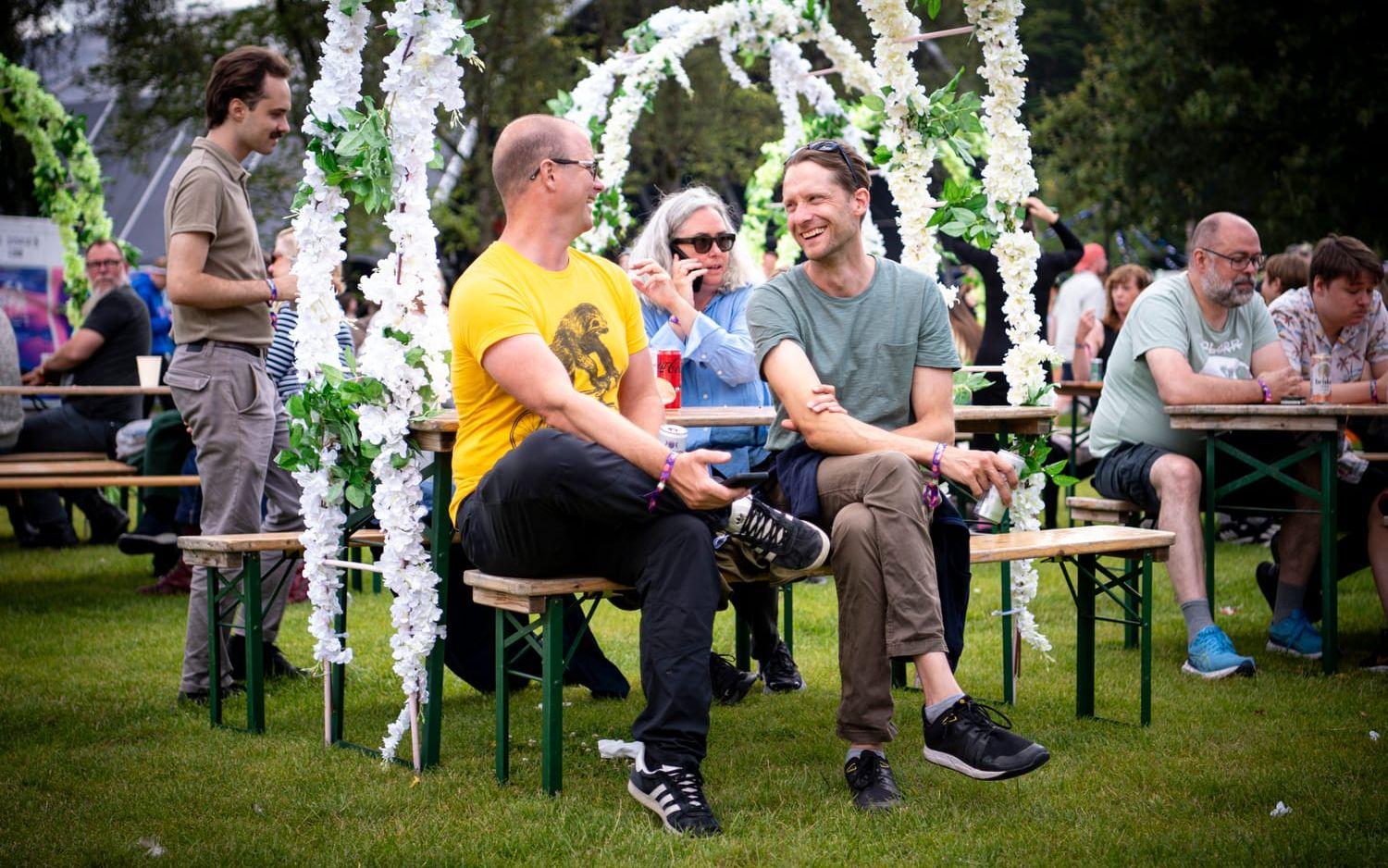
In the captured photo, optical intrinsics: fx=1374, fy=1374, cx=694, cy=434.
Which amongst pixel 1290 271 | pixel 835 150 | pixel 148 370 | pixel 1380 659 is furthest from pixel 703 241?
pixel 1290 271

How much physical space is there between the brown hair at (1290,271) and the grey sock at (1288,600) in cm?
293

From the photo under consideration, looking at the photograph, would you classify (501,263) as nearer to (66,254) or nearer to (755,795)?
(755,795)

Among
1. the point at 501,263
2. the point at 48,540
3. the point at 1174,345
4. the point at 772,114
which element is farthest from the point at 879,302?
the point at 772,114

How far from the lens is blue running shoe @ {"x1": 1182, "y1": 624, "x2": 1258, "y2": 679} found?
5.43 meters

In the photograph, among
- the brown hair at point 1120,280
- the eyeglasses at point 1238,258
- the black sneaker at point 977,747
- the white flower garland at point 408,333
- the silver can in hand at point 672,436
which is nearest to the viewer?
the black sneaker at point 977,747

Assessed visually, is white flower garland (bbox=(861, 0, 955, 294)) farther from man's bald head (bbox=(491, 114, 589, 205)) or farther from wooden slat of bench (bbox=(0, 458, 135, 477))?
wooden slat of bench (bbox=(0, 458, 135, 477))

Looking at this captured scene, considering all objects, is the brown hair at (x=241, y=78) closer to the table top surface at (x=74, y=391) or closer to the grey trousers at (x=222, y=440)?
the grey trousers at (x=222, y=440)

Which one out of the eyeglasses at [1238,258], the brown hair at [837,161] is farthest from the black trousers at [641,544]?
the eyeglasses at [1238,258]

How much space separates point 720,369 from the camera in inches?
209

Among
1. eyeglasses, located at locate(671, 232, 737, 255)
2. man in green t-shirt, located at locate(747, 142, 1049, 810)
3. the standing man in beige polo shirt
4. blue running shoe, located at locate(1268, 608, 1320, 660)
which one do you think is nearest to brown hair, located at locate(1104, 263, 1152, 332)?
blue running shoe, located at locate(1268, 608, 1320, 660)

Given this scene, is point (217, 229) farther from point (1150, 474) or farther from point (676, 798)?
point (1150, 474)

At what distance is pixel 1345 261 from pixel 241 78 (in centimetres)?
480

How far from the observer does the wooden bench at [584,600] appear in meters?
3.73

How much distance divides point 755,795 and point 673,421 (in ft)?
4.18
